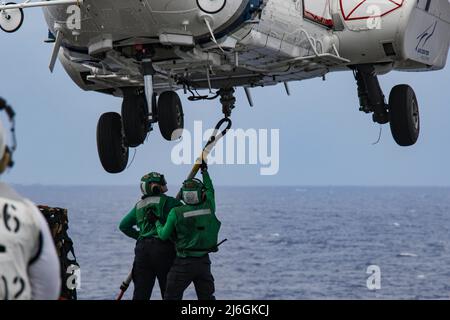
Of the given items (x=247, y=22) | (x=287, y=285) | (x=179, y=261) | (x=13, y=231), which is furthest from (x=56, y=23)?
(x=287, y=285)

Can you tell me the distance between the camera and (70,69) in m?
24.3

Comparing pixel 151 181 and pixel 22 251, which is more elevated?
pixel 151 181

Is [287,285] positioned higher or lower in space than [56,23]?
lower

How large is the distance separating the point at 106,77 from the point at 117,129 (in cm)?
272

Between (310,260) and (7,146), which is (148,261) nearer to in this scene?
(7,146)

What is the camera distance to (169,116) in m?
20.8

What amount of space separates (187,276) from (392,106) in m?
8.60

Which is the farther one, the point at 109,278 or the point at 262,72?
the point at 109,278

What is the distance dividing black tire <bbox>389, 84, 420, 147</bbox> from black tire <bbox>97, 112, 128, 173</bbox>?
5.26 meters

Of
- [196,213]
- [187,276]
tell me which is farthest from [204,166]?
[187,276]

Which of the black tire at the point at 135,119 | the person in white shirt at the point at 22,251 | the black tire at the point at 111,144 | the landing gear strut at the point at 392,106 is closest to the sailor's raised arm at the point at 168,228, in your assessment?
the black tire at the point at 135,119

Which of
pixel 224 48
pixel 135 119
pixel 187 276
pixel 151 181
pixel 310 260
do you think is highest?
pixel 224 48

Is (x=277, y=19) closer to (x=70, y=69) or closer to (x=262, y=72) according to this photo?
(x=262, y=72)

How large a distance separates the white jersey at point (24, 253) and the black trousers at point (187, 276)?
32.1 ft
